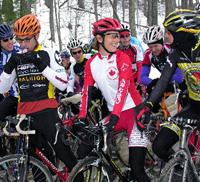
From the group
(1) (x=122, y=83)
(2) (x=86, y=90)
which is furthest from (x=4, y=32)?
(1) (x=122, y=83)

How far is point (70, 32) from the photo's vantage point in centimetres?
3828

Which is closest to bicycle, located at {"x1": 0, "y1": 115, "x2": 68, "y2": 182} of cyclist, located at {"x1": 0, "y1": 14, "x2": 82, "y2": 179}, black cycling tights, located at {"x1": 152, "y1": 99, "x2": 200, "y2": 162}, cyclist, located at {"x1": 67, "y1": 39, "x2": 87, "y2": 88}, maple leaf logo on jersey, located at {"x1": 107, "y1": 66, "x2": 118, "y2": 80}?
cyclist, located at {"x1": 0, "y1": 14, "x2": 82, "y2": 179}

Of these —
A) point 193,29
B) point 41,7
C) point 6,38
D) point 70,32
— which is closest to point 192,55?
point 193,29

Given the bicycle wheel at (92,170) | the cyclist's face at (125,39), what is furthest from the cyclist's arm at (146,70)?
the bicycle wheel at (92,170)

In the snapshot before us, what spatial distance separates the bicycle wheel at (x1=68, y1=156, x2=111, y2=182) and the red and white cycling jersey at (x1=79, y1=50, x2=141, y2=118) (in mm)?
595

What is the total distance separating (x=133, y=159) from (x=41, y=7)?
3951 cm

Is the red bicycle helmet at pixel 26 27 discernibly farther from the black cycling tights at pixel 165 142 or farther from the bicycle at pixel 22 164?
the black cycling tights at pixel 165 142

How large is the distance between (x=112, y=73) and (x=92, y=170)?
121 cm

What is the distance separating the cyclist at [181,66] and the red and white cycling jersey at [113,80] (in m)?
0.32

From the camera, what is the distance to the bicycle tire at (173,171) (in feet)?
13.5

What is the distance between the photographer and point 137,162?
473 centimetres

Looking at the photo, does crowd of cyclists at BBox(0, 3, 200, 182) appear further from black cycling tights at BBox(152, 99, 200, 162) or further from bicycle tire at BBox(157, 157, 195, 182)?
bicycle tire at BBox(157, 157, 195, 182)

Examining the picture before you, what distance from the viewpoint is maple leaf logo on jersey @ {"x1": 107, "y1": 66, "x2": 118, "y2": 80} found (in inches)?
187

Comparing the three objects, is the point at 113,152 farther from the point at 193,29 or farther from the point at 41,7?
the point at 41,7
